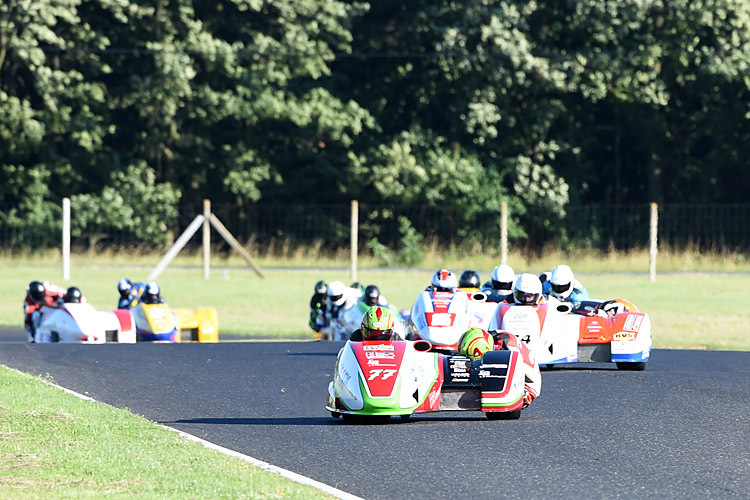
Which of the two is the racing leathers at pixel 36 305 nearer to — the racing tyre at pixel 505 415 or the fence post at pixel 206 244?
the racing tyre at pixel 505 415

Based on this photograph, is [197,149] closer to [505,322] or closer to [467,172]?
[467,172]

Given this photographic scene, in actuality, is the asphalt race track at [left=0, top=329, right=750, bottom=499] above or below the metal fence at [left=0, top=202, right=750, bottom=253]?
below

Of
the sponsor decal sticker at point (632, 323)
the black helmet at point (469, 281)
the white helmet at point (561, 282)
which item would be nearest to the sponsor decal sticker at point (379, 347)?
the sponsor decal sticker at point (632, 323)

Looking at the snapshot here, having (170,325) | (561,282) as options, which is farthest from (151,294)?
(561,282)

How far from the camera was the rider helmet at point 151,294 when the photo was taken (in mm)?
19844

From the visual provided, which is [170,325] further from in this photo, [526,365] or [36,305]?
[526,365]

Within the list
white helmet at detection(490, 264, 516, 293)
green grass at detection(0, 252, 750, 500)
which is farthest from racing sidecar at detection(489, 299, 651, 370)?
green grass at detection(0, 252, 750, 500)

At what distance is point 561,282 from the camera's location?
16188 millimetres

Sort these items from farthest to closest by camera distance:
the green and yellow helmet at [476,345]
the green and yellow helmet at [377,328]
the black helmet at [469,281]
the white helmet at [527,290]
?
the black helmet at [469,281], the white helmet at [527,290], the green and yellow helmet at [476,345], the green and yellow helmet at [377,328]

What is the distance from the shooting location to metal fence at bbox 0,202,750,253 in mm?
35781

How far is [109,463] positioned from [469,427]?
311 cm

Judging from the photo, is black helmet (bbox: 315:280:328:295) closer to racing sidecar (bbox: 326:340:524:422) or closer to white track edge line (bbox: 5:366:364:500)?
racing sidecar (bbox: 326:340:524:422)

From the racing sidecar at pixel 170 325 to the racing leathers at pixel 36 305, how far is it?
1.08 meters

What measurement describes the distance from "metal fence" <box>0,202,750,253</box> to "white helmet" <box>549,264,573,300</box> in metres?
19.1
